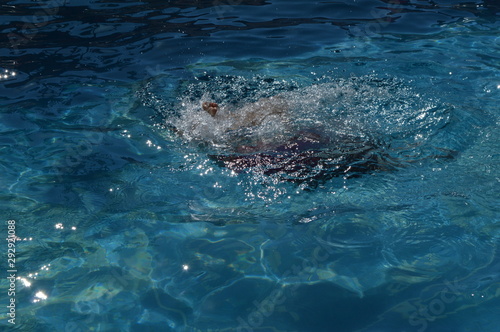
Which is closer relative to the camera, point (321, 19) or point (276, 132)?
point (276, 132)

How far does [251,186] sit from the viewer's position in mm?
4574

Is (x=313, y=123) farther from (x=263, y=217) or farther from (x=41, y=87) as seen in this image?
(x=41, y=87)

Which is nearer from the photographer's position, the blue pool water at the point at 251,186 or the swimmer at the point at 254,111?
the blue pool water at the point at 251,186

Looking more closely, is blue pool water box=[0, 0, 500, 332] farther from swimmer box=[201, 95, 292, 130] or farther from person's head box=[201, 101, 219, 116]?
person's head box=[201, 101, 219, 116]

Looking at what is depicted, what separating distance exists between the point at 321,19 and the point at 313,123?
4249 millimetres

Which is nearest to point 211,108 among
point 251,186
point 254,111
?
point 254,111

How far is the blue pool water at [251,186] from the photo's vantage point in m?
3.52

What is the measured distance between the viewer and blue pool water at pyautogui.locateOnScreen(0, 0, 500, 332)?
352 centimetres

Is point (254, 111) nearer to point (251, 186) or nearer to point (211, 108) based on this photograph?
point (211, 108)

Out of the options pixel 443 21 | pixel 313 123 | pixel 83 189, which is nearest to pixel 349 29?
pixel 443 21

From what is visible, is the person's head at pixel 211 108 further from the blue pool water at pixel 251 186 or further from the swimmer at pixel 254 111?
the blue pool water at pixel 251 186

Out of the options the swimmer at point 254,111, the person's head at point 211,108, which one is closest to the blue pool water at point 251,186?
the swimmer at point 254,111

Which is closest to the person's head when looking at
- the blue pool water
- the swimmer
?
the swimmer

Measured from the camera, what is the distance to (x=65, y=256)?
12.8 feet
